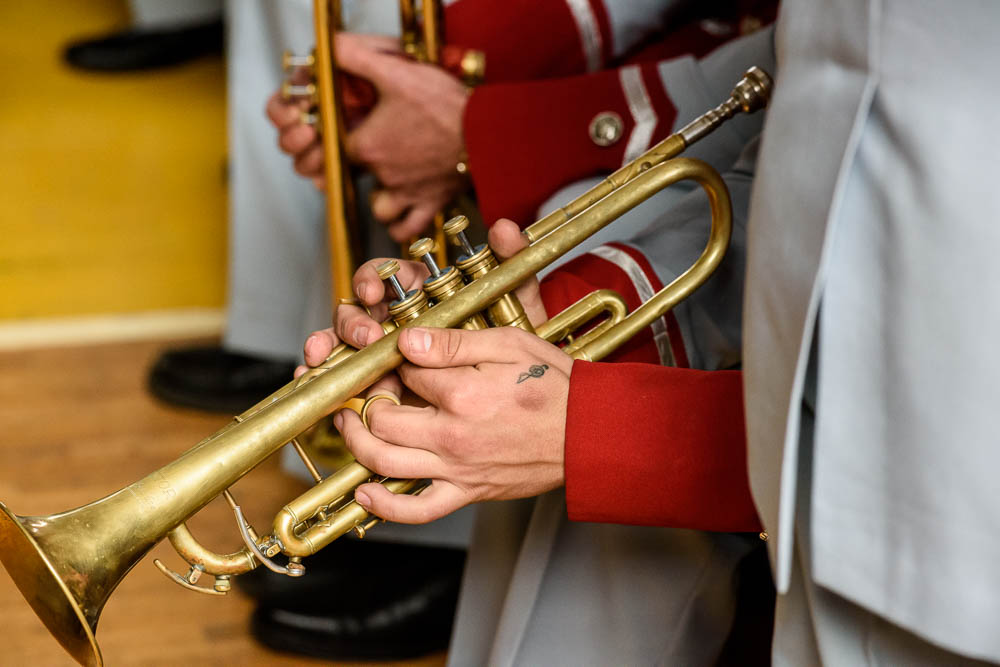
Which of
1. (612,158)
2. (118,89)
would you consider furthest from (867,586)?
(118,89)

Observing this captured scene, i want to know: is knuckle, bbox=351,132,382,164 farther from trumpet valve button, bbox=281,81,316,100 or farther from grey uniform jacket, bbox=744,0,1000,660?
grey uniform jacket, bbox=744,0,1000,660

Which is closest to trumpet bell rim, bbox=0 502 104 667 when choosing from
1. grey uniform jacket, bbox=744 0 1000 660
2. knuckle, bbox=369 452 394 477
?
knuckle, bbox=369 452 394 477

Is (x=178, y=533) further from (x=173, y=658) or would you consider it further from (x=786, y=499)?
(x=173, y=658)

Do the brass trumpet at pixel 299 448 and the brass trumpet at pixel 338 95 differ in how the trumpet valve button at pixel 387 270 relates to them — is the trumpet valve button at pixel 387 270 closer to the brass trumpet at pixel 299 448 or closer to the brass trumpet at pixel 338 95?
the brass trumpet at pixel 299 448

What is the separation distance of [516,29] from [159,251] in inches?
47.3

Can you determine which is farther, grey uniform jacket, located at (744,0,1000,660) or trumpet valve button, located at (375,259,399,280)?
trumpet valve button, located at (375,259,399,280)

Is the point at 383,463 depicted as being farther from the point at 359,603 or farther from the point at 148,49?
the point at 148,49

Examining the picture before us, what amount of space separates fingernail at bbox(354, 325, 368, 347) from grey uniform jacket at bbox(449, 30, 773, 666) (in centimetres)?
21

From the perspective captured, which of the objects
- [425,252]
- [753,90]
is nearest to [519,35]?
[753,90]

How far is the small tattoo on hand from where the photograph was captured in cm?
64

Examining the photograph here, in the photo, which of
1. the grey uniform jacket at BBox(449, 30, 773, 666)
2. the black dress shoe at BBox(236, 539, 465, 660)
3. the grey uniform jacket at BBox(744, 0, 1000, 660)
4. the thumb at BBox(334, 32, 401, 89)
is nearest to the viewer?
the grey uniform jacket at BBox(744, 0, 1000, 660)

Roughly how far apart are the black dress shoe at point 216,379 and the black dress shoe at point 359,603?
466 millimetres

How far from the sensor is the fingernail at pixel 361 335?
0.68m

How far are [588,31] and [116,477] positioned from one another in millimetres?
914
